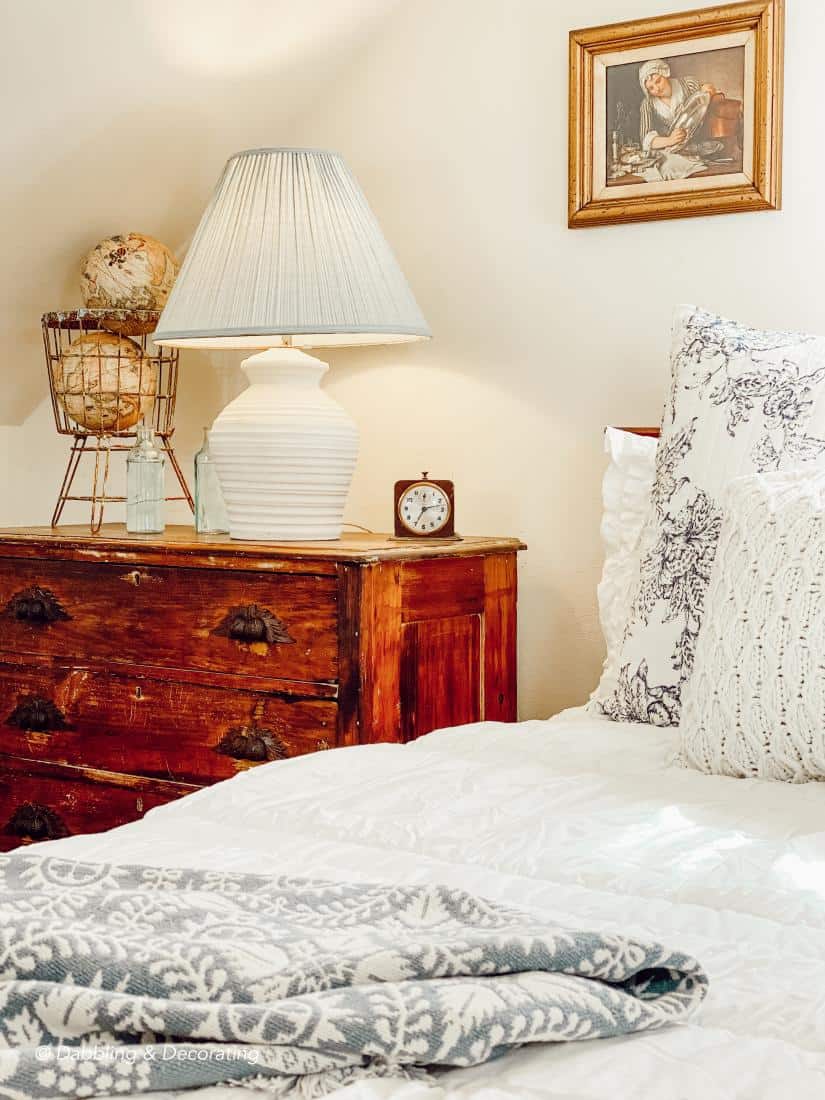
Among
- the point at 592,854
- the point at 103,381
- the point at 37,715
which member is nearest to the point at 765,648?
the point at 592,854

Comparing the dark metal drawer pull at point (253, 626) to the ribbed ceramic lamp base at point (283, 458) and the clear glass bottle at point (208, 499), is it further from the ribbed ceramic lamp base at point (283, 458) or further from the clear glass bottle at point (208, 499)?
the clear glass bottle at point (208, 499)

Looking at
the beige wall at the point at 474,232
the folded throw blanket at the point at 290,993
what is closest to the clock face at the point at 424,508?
the beige wall at the point at 474,232

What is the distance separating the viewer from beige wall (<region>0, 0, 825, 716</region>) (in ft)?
7.13

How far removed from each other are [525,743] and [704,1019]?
741 millimetres

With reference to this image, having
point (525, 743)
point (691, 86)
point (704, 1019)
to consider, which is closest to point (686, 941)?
point (704, 1019)

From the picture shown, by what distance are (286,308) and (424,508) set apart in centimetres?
41

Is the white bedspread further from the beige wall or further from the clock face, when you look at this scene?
the beige wall

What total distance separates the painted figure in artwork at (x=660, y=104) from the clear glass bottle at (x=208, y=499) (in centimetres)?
95

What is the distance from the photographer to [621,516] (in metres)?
1.87

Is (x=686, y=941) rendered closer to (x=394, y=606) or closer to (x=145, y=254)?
(x=394, y=606)

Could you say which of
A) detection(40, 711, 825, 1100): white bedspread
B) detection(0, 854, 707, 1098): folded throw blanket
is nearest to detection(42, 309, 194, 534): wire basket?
detection(40, 711, 825, 1100): white bedspread

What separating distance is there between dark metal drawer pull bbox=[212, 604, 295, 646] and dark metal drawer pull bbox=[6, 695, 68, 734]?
15.8 inches

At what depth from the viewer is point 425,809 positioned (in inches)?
45.8

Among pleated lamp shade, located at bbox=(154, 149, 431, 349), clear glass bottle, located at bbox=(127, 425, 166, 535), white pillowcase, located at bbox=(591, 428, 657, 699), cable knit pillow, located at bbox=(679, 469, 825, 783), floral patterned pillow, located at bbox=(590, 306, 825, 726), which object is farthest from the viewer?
clear glass bottle, located at bbox=(127, 425, 166, 535)
